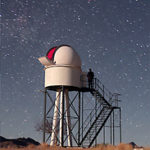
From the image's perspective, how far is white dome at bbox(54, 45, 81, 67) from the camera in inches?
1166

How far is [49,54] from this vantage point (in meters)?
31.1

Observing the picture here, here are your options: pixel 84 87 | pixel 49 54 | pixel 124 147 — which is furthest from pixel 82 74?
pixel 124 147

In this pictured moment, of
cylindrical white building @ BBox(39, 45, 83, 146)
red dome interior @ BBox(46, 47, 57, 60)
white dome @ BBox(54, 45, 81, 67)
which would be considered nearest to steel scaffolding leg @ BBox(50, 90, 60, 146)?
cylindrical white building @ BBox(39, 45, 83, 146)

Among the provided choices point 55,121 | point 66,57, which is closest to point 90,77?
point 66,57

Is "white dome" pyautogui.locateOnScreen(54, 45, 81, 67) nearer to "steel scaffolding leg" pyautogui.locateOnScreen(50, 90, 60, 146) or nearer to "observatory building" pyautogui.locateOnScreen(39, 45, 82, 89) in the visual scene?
"observatory building" pyautogui.locateOnScreen(39, 45, 82, 89)

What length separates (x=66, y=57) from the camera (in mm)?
29703

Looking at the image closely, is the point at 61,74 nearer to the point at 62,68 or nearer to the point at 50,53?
the point at 62,68

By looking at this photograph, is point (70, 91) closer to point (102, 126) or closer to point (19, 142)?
point (102, 126)

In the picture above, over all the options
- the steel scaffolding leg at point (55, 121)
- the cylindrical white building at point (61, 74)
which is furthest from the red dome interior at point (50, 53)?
the steel scaffolding leg at point (55, 121)

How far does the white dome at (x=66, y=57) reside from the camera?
97.1ft

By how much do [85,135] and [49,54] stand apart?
826cm

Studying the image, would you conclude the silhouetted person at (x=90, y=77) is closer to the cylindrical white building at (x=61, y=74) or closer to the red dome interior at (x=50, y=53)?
the cylindrical white building at (x=61, y=74)

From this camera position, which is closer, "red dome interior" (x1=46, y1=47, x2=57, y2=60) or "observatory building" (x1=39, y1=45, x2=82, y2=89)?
"observatory building" (x1=39, y1=45, x2=82, y2=89)

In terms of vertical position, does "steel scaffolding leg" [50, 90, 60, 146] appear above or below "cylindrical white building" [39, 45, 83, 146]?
below
